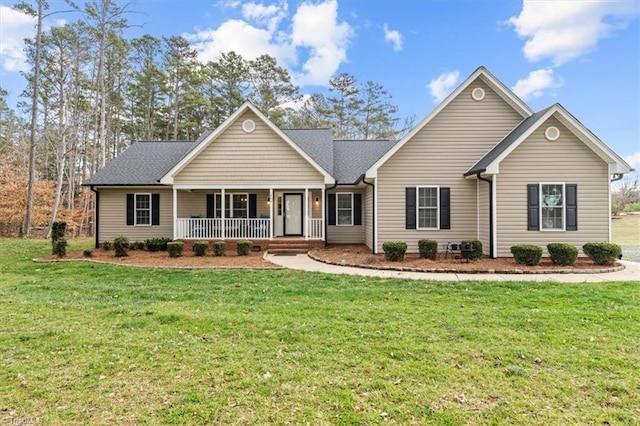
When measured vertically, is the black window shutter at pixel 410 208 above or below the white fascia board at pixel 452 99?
below

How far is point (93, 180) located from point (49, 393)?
14.0 metres

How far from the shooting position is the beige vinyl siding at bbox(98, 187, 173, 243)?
1511cm

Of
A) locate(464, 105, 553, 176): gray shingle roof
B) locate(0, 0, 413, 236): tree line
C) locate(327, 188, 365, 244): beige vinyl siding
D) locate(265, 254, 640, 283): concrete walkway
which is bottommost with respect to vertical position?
locate(265, 254, 640, 283): concrete walkway

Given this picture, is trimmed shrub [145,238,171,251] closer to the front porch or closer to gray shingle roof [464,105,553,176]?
the front porch

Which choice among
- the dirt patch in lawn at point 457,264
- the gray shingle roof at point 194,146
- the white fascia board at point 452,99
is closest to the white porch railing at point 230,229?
the gray shingle roof at point 194,146

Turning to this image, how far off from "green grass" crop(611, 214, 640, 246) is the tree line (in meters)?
17.0

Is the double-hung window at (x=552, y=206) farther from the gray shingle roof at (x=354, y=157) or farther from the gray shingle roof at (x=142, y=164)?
the gray shingle roof at (x=142, y=164)

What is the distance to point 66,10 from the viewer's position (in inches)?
792

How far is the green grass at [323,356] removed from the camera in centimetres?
297

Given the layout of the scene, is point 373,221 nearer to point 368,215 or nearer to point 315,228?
point 368,215

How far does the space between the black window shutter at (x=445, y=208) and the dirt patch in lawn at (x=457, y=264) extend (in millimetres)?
1085

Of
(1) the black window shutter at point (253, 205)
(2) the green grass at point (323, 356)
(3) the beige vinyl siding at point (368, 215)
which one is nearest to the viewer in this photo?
(2) the green grass at point (323, 356)

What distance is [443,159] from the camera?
39.3 feet

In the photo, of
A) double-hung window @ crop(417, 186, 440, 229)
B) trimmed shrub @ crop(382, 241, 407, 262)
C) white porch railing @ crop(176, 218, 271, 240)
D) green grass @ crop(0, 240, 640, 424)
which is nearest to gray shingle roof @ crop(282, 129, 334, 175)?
white porch railing @ crop(176, 218, 271, 240)
